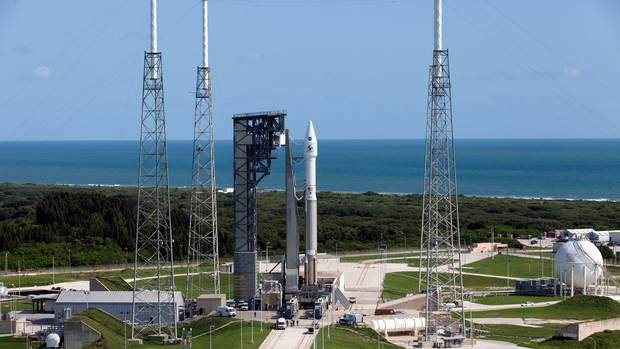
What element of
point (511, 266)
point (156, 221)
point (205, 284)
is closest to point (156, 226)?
point (156, 221)

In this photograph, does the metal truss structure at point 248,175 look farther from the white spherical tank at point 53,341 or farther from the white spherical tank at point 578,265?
the white spherical tank at point 578,265

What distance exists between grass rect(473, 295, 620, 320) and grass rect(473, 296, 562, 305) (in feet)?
11.8

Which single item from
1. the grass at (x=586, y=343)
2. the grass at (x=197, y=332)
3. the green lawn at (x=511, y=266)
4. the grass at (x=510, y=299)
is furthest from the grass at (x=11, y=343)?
the green lawn at (x=511, y=266)

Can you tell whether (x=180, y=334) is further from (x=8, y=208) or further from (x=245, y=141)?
(x=8, y=208)

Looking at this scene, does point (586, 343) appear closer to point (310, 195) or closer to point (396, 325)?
point (396, 325)

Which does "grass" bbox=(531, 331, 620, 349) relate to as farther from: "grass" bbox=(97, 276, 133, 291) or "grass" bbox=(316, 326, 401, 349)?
"grass" bbox=(97, 276, 133, 291)

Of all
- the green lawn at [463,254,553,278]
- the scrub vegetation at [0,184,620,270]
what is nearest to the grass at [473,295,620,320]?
the green lawn at [463,254,553,278]

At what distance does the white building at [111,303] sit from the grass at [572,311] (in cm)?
1896

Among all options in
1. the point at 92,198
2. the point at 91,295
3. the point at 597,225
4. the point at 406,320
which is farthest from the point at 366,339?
the point at 597,225

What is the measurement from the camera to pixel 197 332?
199 feet

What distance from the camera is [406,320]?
206ft

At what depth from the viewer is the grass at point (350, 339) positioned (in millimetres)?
55688

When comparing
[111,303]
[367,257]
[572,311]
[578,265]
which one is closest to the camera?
[111,303]

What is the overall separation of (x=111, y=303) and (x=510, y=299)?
27863 mm
